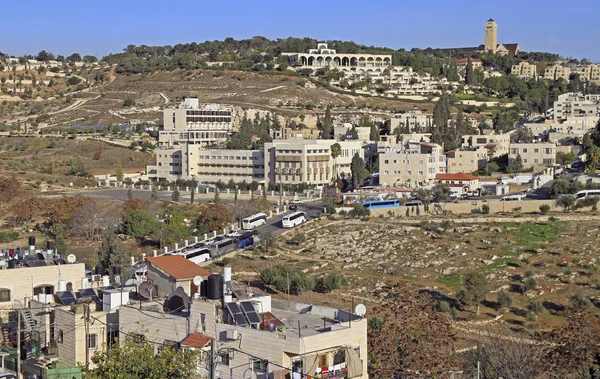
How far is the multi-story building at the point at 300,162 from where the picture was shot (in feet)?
216

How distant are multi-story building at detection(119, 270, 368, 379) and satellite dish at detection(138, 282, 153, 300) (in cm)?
138

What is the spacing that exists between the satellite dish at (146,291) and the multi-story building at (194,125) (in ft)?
213

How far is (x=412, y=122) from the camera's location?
84375 millimetres

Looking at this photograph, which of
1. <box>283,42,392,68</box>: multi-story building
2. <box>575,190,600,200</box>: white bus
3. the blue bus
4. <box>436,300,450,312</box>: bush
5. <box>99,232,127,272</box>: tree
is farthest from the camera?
<box>283,42,392,68</box>: multi-story building

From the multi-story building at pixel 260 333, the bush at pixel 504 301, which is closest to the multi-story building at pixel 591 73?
the bush at pixel 504 301

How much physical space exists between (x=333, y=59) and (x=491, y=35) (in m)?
47.8

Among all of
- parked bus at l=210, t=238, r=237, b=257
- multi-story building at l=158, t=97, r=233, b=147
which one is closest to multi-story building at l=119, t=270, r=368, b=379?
parked bus at l=210, t=238, r=237, b=257

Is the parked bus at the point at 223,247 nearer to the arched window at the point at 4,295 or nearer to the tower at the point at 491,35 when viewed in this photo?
the arched window at the point at 4,295

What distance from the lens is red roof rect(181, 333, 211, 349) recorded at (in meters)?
14.0

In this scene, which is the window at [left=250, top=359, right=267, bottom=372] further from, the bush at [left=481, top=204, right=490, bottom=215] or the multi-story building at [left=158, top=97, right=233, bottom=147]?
the multi-story building at [left=158, top=97, right=233, bottom=147]

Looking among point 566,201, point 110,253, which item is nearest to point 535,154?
point 566,201

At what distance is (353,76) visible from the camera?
115 metres

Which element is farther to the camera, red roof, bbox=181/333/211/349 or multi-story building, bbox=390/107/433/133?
multi-story building, bbox=390/107/433/133

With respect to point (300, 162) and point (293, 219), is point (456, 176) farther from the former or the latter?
point (293, 219)
